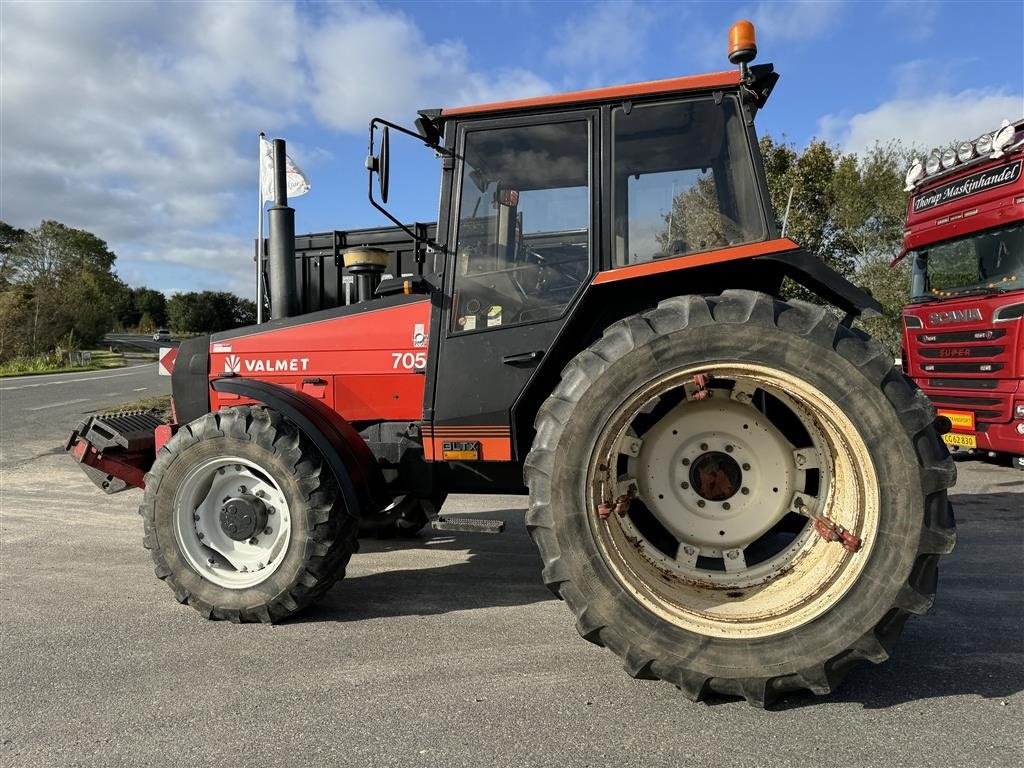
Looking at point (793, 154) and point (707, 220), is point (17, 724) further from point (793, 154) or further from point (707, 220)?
point (793, 154)

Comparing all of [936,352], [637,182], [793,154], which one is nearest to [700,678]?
[637,182]

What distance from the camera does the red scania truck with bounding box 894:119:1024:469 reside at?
6.94 metres

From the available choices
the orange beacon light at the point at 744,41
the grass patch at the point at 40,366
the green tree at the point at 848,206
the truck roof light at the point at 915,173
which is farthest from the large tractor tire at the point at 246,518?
the grass patch at the point at 40,366

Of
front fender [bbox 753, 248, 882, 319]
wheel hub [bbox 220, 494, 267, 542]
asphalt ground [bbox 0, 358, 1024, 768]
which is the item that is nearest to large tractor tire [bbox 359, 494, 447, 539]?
asphalt ground [bbox 0, 358, 1024, 768]

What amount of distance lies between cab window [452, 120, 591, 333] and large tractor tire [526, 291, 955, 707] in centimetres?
61

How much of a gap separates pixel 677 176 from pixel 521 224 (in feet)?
2.61

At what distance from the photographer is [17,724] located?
98.4 inches

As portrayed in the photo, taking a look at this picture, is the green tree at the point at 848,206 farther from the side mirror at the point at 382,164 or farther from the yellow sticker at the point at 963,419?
the side mirror at the point at 382,164

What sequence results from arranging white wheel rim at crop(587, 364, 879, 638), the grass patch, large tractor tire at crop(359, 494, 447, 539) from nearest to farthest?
1. white wheel rim at crop(587, 364, 879, 638)
2. large tractor tire at crop(359, 494, 447, 539)
3. the grass patch

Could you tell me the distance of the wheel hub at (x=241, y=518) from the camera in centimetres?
347

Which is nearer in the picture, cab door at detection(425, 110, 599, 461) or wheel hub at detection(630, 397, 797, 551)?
wheel hub at detection(630, 397, 797, 551)

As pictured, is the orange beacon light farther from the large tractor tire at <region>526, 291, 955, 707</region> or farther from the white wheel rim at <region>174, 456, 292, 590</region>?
the white wheel rim at <region>174, 456, 292, 590</region>

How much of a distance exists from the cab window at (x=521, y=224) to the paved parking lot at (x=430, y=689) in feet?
5.29

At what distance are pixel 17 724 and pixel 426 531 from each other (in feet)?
10.2
